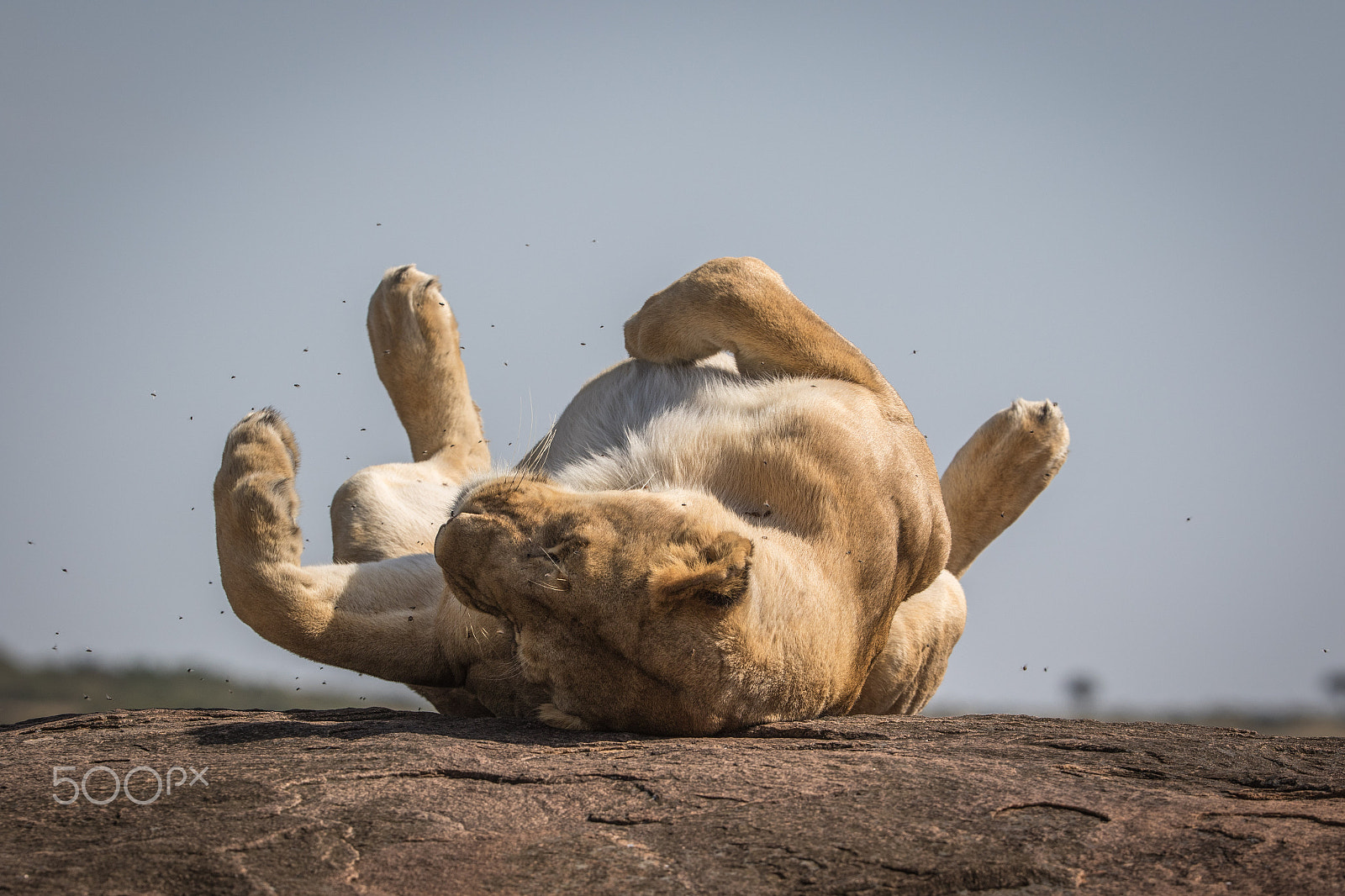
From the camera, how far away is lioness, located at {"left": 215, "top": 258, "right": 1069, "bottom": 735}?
11.5ft

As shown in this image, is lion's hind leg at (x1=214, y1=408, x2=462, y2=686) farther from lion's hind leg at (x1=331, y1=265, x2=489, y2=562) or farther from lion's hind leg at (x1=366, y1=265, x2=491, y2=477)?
lion's hind leg at (x1=366, y1=265, x2=491, y2=477)

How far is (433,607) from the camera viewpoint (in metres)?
5.26

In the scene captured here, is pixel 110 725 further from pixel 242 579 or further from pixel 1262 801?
pixel 1262 801

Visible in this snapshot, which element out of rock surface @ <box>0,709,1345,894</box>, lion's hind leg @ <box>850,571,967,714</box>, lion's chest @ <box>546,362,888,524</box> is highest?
lion's chest @ <box>546,362,888,524</box>

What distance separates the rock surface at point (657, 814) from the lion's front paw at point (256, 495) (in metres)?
1.26

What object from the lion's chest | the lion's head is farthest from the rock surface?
the lion's chest

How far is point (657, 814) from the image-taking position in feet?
9.64

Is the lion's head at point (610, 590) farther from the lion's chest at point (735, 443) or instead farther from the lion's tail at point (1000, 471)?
the lion's tail at point (1000, 471)

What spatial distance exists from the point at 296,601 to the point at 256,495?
0.52m

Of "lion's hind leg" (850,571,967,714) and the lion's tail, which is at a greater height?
the lion's tail

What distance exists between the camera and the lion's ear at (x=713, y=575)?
343cm

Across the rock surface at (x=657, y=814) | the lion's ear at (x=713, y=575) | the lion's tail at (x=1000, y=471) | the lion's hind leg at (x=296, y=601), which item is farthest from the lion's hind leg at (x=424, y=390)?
the lion's ear at (x=713, y=575)

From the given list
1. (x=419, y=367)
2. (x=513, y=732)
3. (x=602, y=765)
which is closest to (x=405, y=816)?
(x=602, y=765)

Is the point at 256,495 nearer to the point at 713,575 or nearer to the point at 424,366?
the point at 424,366
